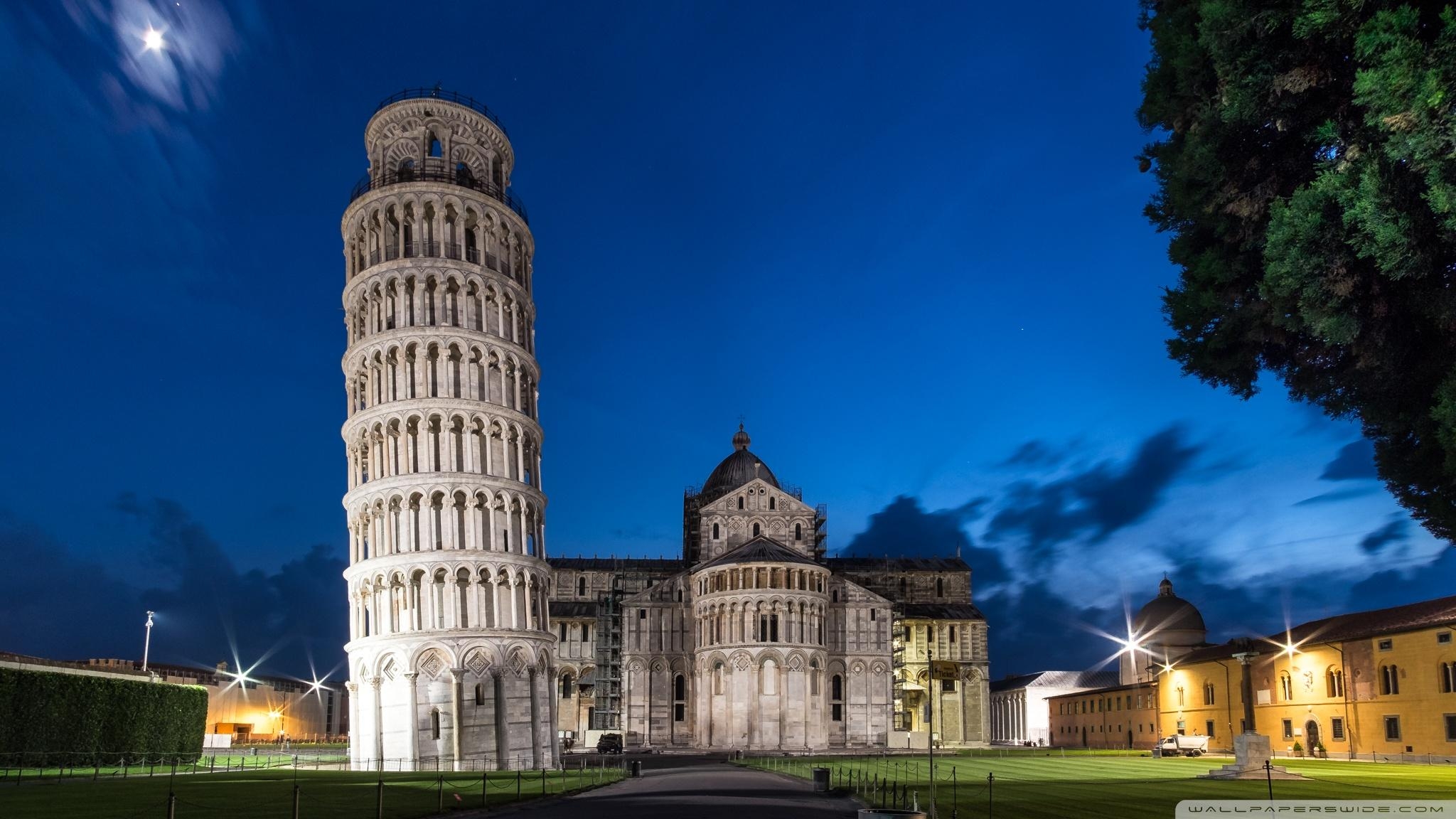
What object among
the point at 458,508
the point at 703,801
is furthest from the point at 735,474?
the point at 703,801

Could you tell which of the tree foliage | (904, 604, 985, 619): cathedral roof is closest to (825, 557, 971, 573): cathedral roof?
(904, 604, 985, 619): cathedral roof

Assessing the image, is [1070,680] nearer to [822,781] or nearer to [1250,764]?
[1250,764]

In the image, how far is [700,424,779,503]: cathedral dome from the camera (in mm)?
96062

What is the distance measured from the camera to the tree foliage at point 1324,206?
11.5 metres

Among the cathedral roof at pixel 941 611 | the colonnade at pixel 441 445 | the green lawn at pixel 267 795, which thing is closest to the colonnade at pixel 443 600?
the colonnade at pixel 441 445

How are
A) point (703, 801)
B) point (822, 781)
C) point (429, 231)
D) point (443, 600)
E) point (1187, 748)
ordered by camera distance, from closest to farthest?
point (703, 801) → point (822, 781) → point (443, 600) → point (429, 231) → point (1187, 748)

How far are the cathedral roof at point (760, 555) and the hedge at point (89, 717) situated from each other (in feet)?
120

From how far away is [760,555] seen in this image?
260 ft

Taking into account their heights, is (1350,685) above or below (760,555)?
below

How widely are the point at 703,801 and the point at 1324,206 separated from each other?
865 inches

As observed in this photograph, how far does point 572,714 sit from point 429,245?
49.9 metres

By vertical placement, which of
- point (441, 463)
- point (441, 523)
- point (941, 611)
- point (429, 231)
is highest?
point (429, 231)

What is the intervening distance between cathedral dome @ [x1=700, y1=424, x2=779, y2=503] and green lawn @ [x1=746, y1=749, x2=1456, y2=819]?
40036mm

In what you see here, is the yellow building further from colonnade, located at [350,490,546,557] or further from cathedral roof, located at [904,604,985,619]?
colonnade, located at [350,490,546,557]
